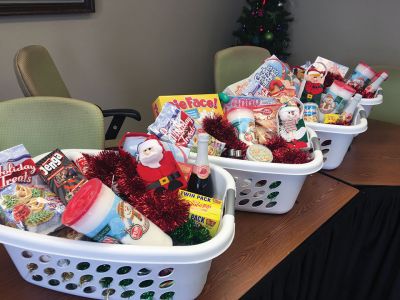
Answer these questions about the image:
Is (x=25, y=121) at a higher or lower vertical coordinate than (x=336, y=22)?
lower

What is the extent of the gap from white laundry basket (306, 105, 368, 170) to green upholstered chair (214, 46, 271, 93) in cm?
97

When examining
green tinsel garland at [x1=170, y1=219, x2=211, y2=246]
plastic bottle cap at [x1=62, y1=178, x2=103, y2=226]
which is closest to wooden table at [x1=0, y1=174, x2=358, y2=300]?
green tinsel garland at [x1=170, y1=219, x2=211, y2=246]

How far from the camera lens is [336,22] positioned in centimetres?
280

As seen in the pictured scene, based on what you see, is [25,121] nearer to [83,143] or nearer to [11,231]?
[83,143]

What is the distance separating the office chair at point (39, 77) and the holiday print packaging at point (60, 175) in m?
0.76

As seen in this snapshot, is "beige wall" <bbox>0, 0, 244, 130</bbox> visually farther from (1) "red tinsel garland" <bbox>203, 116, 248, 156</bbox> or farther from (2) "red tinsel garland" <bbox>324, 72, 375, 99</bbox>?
(2) "red tinsel garland" <bbox>324, 72, 375, 99</bbox>

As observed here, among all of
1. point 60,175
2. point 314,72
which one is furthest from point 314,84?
point 60,175

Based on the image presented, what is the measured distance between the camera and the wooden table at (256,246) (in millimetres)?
701

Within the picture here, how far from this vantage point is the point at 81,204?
55cm

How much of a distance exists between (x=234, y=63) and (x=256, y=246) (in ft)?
4.73

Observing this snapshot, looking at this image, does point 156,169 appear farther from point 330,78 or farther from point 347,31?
point 347,31

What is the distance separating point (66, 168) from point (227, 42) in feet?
9.01

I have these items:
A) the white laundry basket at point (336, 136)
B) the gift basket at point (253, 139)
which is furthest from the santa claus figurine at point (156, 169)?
the white laundry basket at point (336, 136)

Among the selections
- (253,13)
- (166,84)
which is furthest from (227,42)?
(166,84)
